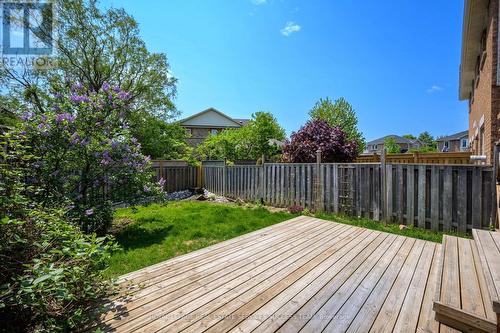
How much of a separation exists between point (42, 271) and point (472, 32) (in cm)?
1016

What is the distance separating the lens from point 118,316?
2.02 meters

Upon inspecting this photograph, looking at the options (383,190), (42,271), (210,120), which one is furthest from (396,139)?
(42,271)

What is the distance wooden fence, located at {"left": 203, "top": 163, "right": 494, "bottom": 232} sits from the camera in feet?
14.7

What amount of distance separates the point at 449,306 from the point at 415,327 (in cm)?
30

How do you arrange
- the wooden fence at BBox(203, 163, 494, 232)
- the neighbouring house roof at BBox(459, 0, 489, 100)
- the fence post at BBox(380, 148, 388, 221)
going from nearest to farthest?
the wooden fence at BBox(203, 163, 494, 232) → the fence post at BBox(380, 148, 388, 221) → the neighbouring house roof at BBox(459, 0, 489, 100)

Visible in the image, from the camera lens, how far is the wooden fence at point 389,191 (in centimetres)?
449

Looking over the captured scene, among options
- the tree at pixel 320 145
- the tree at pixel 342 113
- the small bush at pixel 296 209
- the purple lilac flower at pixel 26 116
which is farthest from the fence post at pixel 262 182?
the tree at pixel 342 113

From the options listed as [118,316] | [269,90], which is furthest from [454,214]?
[269,90]

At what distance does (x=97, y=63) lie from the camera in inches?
531

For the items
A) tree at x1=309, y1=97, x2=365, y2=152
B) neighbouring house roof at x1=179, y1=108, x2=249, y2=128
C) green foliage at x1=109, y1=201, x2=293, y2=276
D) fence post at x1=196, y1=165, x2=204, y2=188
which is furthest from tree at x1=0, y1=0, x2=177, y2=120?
tree at x1=309, y1=97, x2=365, y2=152

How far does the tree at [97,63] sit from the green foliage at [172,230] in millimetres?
8195

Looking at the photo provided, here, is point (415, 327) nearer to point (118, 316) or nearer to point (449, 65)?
point (118, 316)

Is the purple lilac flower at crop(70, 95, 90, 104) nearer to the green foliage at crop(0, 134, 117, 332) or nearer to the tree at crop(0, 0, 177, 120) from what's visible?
the green foliage at crop(0, 134, 117, 332)

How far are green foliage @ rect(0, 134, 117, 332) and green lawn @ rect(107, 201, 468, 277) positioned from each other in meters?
1.03
